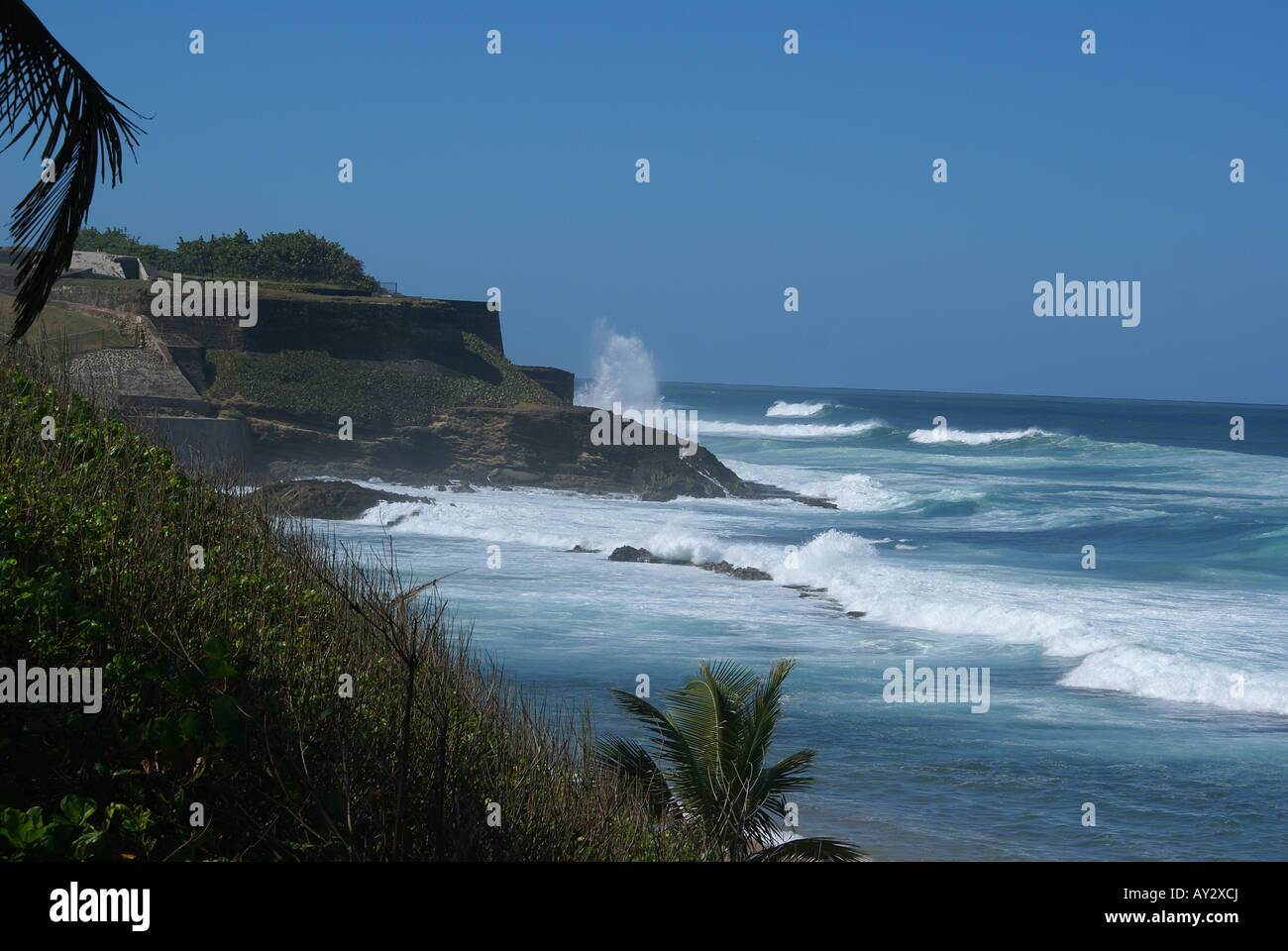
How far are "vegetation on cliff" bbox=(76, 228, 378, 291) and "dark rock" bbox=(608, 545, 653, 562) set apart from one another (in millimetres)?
47190

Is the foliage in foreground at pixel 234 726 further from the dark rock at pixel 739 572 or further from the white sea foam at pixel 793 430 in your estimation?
the white sea foam at pixel 793 430

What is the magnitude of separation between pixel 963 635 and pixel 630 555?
34.2ft

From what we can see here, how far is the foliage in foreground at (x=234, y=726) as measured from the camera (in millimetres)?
5004

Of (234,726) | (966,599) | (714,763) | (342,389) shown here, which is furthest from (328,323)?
(234,726)

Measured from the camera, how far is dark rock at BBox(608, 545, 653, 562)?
29.2m

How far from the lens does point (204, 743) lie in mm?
5305

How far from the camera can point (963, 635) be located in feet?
68.8

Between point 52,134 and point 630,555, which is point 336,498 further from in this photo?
point 52,134

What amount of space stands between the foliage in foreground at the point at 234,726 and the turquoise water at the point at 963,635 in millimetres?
5042
